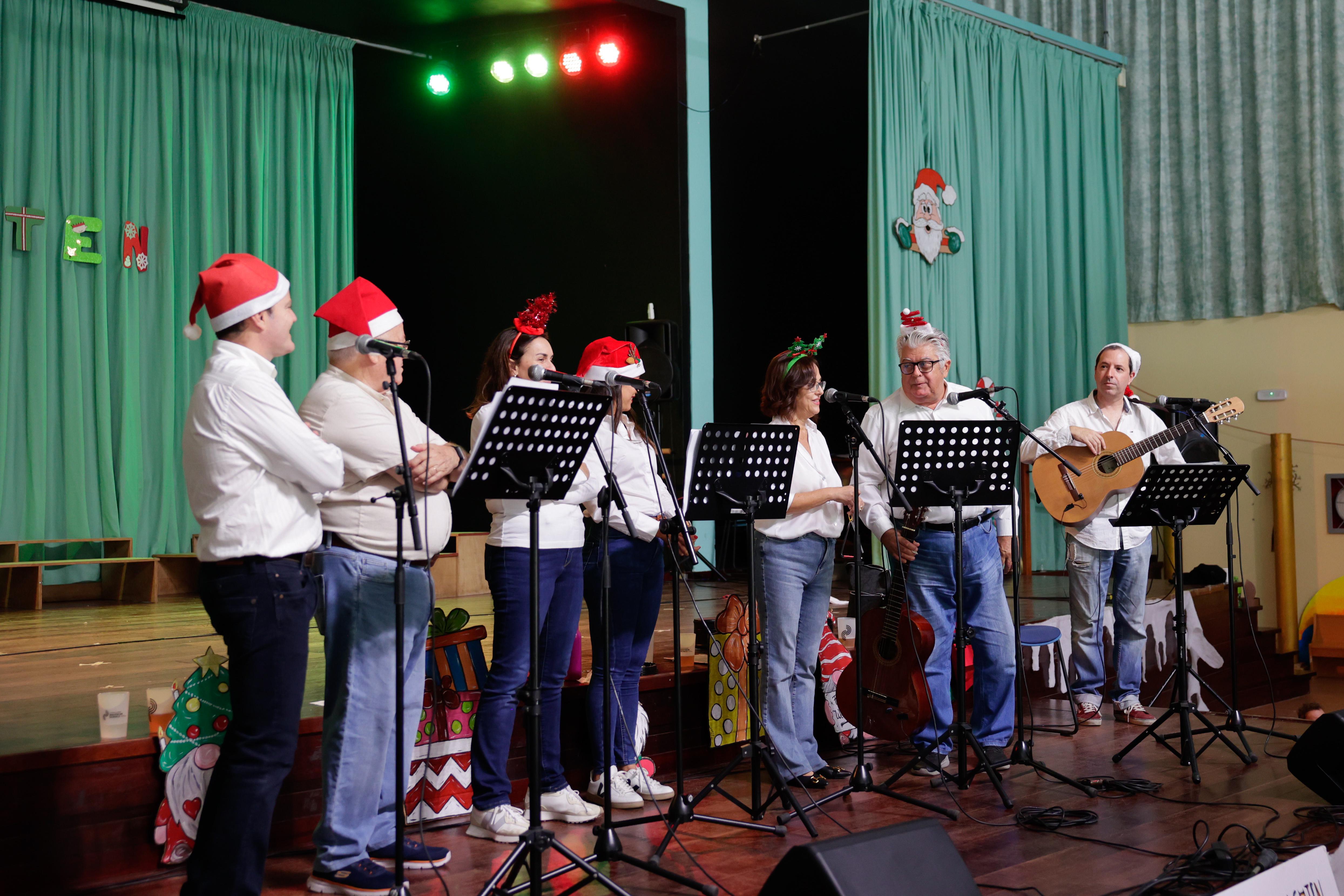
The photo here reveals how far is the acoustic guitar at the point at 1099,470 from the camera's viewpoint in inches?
202

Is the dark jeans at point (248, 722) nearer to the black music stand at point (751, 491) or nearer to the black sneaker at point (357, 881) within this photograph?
the black sneaker at point (357, 881)

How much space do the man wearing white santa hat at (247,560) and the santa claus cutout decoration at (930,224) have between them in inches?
234

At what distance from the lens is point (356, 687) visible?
3021 mm

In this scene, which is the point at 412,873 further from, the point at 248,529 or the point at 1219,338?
the point at 1219,338

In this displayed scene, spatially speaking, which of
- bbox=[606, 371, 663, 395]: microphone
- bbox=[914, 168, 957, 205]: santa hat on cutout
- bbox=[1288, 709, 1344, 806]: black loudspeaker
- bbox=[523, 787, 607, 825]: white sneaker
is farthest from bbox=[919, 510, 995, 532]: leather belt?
bbox=[914, 168, 957, 205]: santa hat on cutout

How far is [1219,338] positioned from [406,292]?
6460 millimetres

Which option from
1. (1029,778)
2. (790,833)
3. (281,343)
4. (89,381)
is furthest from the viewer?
(89,381)

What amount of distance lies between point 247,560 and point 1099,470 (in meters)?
3.86

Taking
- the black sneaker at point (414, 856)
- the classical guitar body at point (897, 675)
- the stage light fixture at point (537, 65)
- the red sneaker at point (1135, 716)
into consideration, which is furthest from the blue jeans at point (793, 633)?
the stage light fixture at point (537, 65)

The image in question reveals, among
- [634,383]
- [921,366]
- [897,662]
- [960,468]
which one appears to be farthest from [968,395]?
[634,383]

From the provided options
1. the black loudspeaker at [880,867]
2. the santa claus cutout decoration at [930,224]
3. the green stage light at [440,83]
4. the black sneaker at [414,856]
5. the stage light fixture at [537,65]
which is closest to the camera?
the black loudspeaker at [880,867]

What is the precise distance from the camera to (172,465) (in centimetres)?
848

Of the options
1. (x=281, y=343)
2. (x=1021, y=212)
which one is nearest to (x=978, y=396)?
(x=281, y=343)

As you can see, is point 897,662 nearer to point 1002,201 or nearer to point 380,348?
point 380,348
